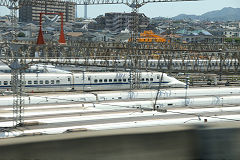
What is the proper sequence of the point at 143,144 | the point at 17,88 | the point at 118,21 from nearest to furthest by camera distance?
the point at 143,144 < the point at 17,88 < the point at 118,21

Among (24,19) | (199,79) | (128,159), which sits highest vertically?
(24,19)

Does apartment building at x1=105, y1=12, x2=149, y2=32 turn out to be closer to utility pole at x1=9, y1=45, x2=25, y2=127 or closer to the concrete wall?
utility pole at x1=9, y1=45, x2=25, y2=127

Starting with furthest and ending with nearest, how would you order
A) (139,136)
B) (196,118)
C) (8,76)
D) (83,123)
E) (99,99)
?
1. (8,76)
2. (99,99)
3. (196,118)
4. (83,123)
5. (139,136)

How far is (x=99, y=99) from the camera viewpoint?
14570 mm

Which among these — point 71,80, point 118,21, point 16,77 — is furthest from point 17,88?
point 118,21

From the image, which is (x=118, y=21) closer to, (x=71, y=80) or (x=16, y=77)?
(x=71, y=80)

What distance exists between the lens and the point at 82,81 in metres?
17.6

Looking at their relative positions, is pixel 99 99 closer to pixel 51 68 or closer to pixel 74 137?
pixel 51 68

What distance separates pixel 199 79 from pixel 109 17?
54174 millimetres

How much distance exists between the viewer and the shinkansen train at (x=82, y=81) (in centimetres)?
1683

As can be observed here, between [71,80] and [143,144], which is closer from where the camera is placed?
[143,144]

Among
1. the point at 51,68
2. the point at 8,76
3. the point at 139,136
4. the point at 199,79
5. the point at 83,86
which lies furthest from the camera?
the point at 199,79

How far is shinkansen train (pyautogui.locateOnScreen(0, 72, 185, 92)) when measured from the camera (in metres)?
16.8

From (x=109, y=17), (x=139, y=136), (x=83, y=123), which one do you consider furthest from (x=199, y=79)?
(x=109, y=17)
